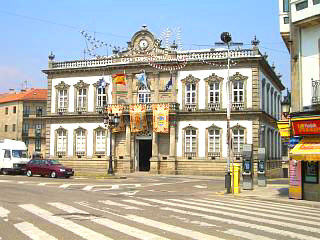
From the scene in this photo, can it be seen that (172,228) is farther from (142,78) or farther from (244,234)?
(142,78)

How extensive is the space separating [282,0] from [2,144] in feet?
91.3

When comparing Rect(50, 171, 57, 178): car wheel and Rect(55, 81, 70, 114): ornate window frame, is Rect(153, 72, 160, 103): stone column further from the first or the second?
Rect(50, 171, 57, 178): car wheel

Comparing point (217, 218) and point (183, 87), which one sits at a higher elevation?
point (183, 87)

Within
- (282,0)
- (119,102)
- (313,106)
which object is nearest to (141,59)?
(119,102)

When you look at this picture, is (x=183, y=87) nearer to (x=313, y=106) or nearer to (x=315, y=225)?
(x=313, y=106)

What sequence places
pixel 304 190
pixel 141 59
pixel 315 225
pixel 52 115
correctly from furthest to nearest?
1. pixel 52 115
2. pixel 141 59
3. pixel 304 190
4. pixel 315 225

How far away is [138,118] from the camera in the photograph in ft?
151

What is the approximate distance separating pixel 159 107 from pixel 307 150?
27.6 meters

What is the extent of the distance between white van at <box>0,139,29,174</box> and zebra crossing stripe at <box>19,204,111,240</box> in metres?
26.1

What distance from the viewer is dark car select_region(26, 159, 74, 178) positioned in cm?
3580

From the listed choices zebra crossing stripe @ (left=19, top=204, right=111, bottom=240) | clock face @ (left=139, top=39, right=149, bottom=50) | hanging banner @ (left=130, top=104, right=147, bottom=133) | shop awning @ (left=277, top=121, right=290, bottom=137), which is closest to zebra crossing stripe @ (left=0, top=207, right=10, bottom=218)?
zebra crossing stripe @ (left=19, top=204, right=111, bottom=240)

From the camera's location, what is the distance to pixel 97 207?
604 inches

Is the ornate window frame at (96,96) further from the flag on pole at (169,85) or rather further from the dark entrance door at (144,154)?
the flag on pole at (169,85)

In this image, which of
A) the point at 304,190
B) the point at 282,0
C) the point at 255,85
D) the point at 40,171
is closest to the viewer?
the point at 304,190
